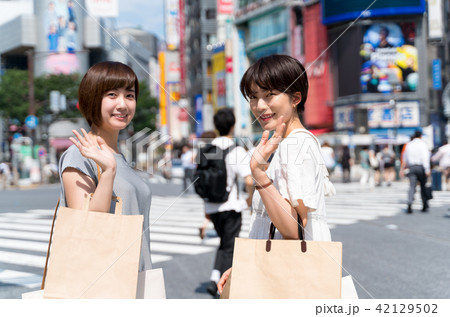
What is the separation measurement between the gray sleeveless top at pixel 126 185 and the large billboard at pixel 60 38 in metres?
43.9

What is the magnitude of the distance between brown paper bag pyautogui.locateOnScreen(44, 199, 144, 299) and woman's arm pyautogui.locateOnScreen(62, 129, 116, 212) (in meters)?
0.08

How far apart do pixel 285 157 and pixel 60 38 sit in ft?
171

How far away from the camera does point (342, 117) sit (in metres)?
31.9

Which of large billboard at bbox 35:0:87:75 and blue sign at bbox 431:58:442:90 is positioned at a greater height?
large billboard at bbox 35:0:87:75

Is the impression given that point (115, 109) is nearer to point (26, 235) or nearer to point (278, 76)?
point (278, 76)

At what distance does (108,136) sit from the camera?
1.98 metres

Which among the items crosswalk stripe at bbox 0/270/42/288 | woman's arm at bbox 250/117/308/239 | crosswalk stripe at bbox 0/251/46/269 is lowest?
crosswalk stripe at bbox 0/251/46/269

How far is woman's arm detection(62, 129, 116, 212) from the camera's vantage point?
1.67 m

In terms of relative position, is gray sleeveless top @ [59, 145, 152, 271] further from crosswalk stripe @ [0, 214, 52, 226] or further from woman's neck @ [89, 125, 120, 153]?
crosswalk stripe @ [0, 214, 52, 226]

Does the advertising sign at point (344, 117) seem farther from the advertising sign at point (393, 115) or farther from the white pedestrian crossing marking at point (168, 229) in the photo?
the white pedestrian crossing marking at point (168, 229)

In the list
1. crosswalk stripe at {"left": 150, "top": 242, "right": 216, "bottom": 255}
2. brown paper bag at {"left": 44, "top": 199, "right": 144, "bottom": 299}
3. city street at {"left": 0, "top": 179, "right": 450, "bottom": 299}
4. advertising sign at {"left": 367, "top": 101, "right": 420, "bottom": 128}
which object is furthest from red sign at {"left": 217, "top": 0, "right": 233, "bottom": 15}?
brown paper bag at {"left": 44, "top": 199, "right": 144, "bottom": 299}

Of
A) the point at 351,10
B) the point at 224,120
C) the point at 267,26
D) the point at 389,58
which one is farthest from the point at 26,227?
the point at 267,26

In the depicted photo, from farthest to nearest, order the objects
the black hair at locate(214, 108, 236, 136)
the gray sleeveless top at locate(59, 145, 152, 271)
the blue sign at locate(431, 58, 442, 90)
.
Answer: the blue sign at locate(431, 58, 442, 90) → the black hair at locate(214, 108, 236, 136) → the gray sleeveless top at locate(59, 145, 152, 271)

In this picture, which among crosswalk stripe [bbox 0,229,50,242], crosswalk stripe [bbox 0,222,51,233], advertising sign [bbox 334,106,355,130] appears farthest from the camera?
advertising sign [bbox 334,106,355,130]
